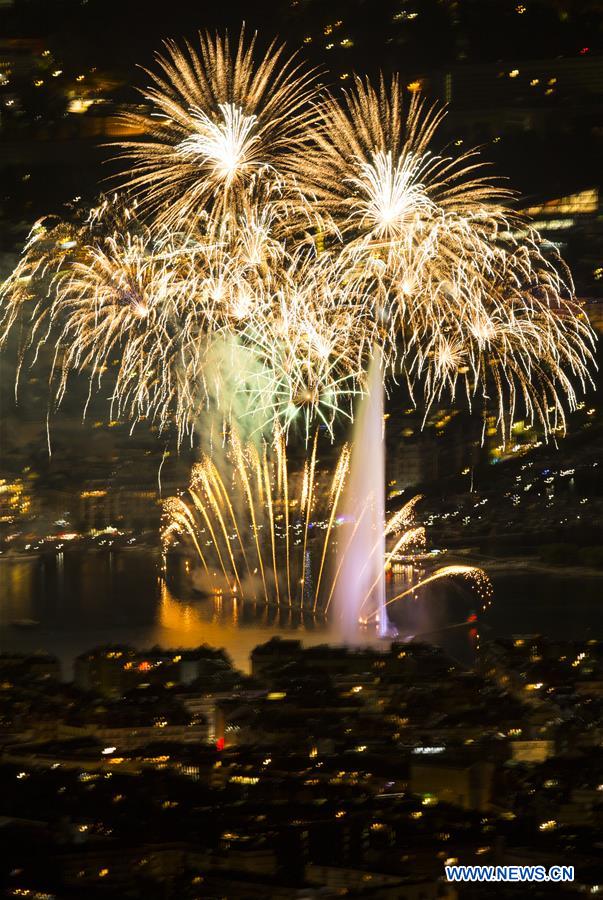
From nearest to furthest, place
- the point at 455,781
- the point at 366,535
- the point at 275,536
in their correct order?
the point at 455,781, the point at 366,535, the point at 275,536

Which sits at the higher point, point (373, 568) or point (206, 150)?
point (206, 150)

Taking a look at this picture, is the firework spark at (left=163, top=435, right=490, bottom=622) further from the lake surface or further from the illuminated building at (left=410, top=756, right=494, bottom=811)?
the illuminated building at (left=410, top=756, right=494, bottom=811)

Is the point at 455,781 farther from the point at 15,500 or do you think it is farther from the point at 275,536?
the point at 15,500

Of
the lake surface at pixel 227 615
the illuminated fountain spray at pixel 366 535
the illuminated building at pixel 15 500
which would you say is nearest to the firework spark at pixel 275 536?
the illuminated fountain spray at pixel 366 535

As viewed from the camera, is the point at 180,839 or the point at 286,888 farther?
the point at 180,839

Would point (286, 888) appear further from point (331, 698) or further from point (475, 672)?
point (475, 672)

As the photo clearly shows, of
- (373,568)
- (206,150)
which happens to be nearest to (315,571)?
(373,568)

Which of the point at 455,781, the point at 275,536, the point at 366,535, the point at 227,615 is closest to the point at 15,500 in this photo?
the point at 275,536
